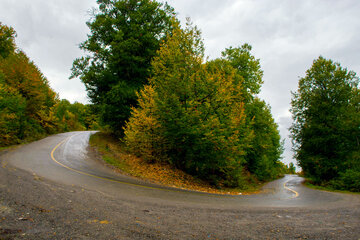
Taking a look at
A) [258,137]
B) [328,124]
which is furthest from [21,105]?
[328,124]

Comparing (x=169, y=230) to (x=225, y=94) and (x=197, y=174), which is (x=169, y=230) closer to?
(x=225, y=94)

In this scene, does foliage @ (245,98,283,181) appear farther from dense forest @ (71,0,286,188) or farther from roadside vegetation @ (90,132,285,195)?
roadside vegetation @ (90,132,285,195)

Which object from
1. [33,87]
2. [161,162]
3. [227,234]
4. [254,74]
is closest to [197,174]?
[161,162]

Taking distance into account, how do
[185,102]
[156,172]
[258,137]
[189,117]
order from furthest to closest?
[258,137]
[156,172]
[185,102]
[189,117]

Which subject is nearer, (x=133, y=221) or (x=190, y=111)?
(x=133, y=221)

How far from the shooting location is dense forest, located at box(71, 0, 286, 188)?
12.7 metres

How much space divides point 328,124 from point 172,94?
1789cm

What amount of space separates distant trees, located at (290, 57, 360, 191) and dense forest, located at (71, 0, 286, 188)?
476 centimetres

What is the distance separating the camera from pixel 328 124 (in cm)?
2052

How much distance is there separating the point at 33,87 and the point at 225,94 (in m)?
24.6

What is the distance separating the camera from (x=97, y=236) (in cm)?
369

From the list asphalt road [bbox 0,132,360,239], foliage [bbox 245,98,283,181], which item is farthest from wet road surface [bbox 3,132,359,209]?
foliage [bbox 245,98,283,181]

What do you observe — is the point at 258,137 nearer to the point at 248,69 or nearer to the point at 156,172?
the point at 248,69

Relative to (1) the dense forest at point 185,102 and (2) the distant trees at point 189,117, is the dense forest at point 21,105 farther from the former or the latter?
(2) the distant trees at point 189,117
